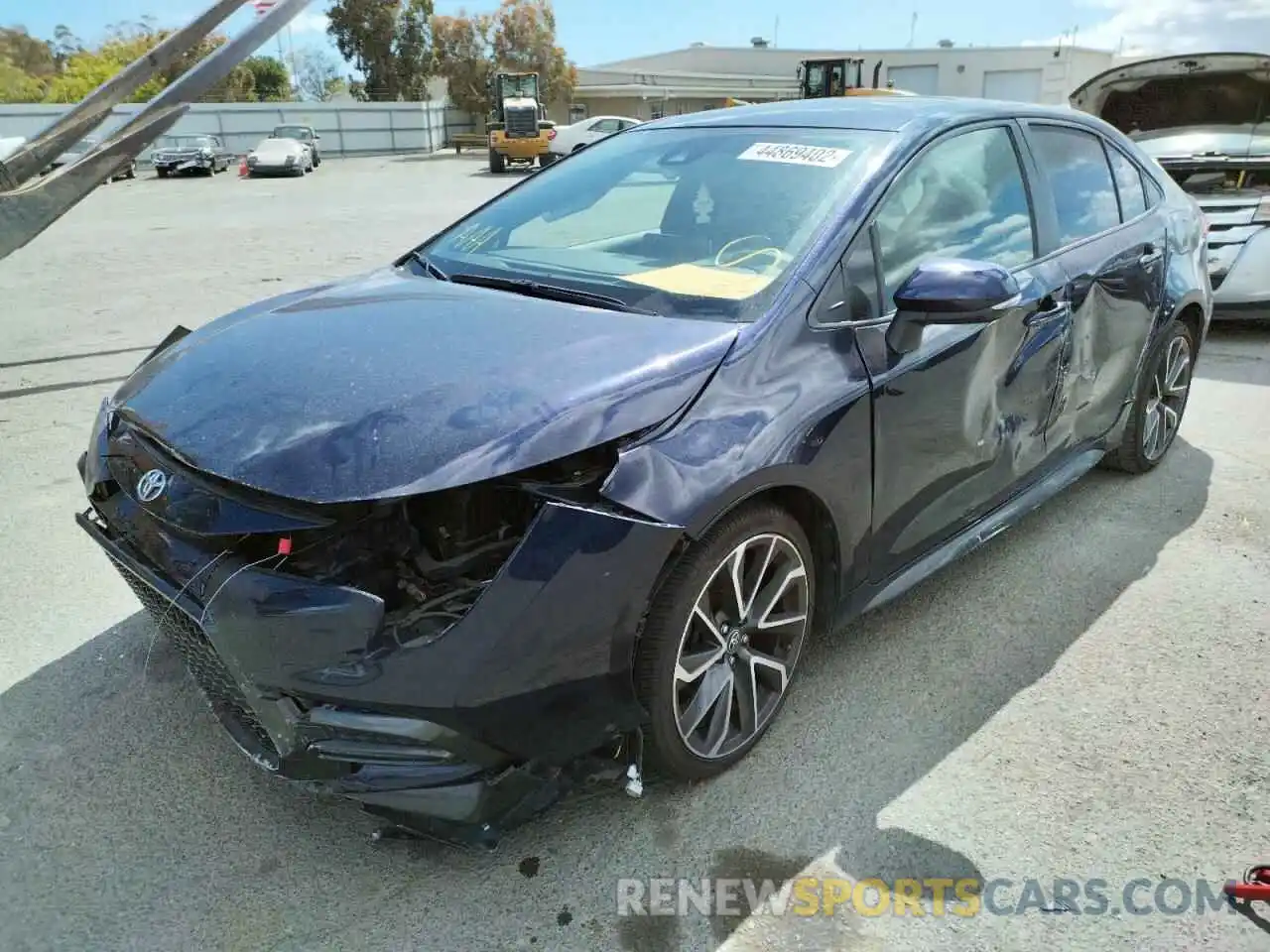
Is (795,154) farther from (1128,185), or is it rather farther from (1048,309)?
(1128,185)

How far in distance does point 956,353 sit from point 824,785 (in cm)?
134

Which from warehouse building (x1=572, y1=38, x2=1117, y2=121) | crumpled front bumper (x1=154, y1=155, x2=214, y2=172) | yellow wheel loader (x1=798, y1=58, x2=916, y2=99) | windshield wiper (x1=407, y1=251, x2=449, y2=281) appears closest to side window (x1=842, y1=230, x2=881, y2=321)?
windshield wiper (x1=407, y1=251, x2=449, y2=281)

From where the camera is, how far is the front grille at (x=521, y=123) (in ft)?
103

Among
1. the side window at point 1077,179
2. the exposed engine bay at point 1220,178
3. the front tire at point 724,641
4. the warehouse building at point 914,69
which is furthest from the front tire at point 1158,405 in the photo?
the warehouse building at point 914,69

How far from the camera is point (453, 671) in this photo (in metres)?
1.97

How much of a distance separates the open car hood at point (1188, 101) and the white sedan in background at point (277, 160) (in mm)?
27699

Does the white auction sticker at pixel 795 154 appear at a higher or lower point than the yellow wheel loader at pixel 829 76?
lower

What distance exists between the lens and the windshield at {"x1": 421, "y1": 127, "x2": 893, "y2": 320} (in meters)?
2.71

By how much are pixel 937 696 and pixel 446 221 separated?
45.9 ft

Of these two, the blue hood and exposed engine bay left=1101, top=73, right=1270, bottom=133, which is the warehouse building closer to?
exposed engine bay left=1101, top=73, right=1270, bottom=133

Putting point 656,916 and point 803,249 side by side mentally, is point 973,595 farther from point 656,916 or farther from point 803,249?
point 656,916

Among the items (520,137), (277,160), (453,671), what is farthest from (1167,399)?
(277,160)

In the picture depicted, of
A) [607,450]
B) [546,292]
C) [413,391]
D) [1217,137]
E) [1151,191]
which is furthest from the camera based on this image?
[1217,137]

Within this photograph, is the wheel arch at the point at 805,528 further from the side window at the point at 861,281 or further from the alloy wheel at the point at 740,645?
the side window at the point at 861,281
